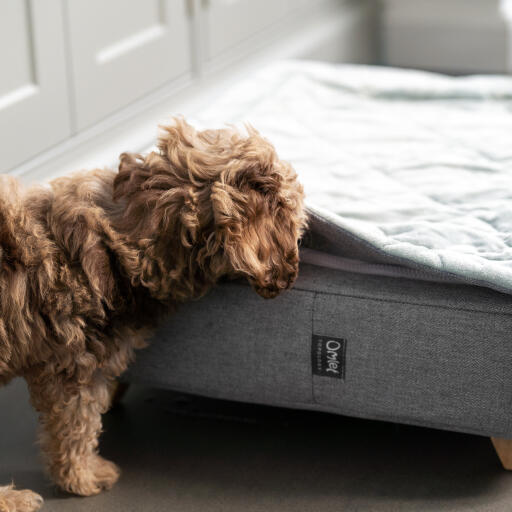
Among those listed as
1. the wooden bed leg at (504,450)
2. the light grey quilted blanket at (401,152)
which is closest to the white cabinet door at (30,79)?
the light grey quilted blanket at (401,152)

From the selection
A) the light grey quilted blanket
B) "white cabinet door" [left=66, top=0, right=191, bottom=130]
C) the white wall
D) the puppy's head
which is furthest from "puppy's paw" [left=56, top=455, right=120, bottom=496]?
"white cabinet door" [left=66, top=0, right=191, bottom=130]

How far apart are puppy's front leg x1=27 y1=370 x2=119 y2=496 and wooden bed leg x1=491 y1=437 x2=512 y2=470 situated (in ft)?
2.54

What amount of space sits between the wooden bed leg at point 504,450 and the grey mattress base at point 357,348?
0.18ft

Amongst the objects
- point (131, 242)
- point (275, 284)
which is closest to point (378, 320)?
point (275, 284)

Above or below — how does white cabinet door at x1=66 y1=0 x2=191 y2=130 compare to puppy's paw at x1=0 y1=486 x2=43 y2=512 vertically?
above

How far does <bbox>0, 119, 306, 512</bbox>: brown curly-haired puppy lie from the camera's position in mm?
1444

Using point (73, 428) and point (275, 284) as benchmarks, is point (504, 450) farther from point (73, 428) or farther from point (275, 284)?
point (73, 428)

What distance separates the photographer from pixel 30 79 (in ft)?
7.13

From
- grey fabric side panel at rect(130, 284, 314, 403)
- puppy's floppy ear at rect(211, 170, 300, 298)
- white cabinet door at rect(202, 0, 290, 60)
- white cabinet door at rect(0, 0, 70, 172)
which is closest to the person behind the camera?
puppy's floppy ear at rect(211, 170, 300, 298)

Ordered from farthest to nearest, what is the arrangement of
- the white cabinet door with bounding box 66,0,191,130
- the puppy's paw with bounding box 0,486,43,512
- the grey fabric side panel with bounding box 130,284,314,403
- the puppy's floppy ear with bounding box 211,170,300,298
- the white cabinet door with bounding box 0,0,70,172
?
the white cabinet door with bounding box 66,0,191,130 < the white cabinet door with bounding box 0,0,70,172 < the grey fabric side panel with bounding box 130,284,314,403 < the puppy's paw with bounding box 0,486,43,512 < the puppy's floppy ear with bounding box 211,170,300,298

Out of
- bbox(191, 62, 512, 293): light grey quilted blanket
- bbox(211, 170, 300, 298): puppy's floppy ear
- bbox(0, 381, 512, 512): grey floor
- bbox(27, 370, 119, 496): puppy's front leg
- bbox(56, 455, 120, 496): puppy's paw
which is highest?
bbox(211, 170, 300, 298): puppy's floppy ear

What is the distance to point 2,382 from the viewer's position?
1566mm

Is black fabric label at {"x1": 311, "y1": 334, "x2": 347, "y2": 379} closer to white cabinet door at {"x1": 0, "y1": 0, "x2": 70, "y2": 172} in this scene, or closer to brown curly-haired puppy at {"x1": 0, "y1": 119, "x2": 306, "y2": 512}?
brown curly-haired puppy at {"x1": 0, "y1": 119, "x2": 306, "y2": 512}

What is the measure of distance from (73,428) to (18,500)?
0.17 m
